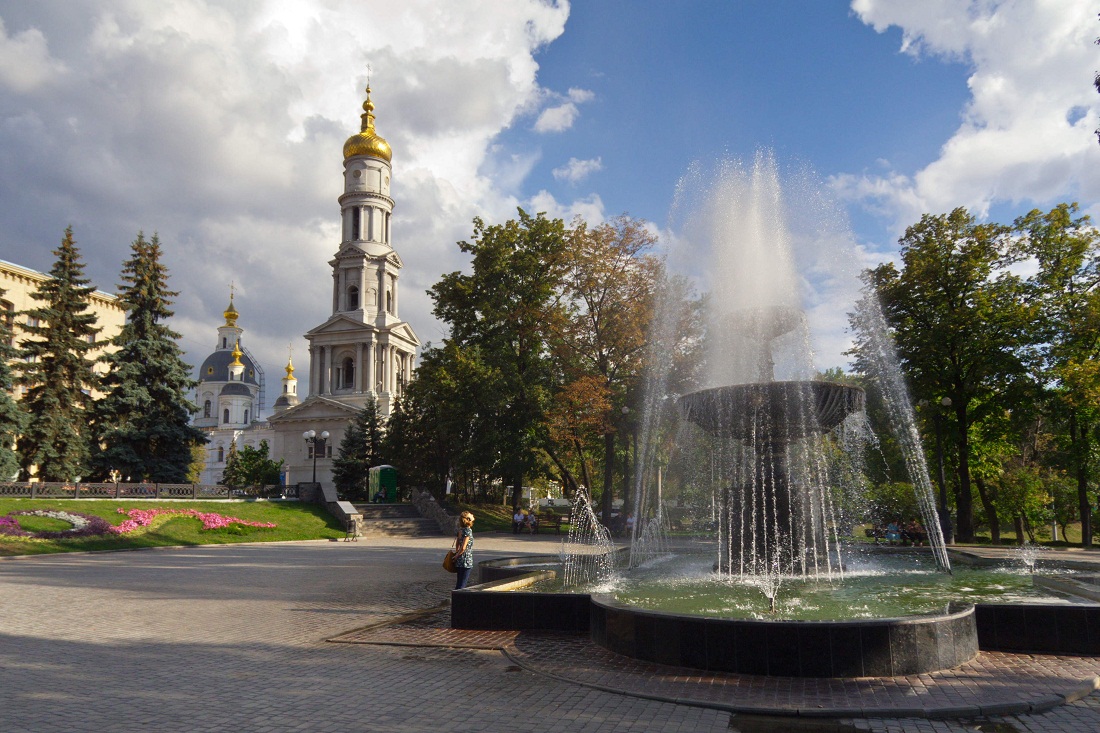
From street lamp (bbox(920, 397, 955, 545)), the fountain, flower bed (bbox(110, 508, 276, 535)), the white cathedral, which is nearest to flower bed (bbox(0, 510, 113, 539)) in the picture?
flower bed (bbox(110, 508, 276, 535))

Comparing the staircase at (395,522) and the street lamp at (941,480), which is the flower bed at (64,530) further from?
the street lamp at (941,480)

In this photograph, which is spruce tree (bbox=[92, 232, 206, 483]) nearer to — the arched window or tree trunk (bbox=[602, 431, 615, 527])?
tree trunk (bbox=[602, 431, 615, 527])

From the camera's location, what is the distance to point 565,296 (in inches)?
1282

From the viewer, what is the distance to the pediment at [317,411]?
6025cm

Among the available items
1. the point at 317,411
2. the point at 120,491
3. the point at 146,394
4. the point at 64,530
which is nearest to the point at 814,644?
the point at 64,530

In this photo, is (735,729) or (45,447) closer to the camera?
(735,729)

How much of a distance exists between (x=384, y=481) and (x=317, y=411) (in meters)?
22.3

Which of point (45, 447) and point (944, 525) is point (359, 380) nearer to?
point (45, 447)

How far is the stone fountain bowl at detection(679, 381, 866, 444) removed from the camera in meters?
11.5

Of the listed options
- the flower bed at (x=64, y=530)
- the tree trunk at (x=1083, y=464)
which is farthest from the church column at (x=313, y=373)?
the tree trunk at (x=1083, y=464)

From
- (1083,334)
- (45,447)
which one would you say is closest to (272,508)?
(45,447)

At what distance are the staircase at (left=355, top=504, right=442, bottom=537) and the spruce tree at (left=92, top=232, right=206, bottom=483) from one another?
9412mm

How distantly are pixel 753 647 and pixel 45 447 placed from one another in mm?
37344

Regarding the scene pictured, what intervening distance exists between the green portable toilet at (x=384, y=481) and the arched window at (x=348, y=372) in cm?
2482
